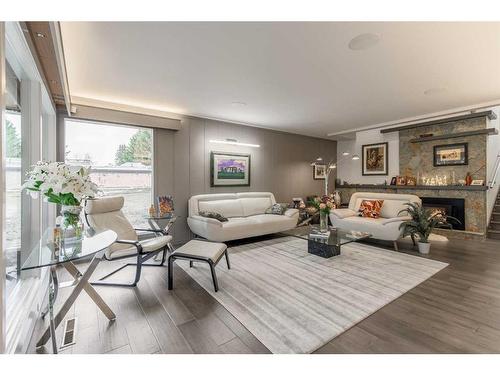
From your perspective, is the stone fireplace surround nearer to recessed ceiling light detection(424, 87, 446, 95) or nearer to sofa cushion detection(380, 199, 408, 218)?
sofa cushion detection(380, 199, 408, 218)

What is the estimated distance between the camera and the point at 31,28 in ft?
5.26

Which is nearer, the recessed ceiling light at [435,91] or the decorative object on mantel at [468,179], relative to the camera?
the recessed ceiling light at [435,91]

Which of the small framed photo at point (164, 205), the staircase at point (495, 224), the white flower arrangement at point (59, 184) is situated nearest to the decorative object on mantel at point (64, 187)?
the white flower arrangement at point (59, 184)

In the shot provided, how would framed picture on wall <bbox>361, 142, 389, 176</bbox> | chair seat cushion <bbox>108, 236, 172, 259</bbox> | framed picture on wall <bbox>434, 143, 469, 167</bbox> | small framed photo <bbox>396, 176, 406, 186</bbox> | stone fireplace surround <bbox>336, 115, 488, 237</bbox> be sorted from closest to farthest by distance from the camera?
chair seat cushion <bbox>108, 236, 172, 259</bbox>, stone fireplace surround <bbox>336, 115, 488, 237</bbox>, framed picture on wall <bbox>434, 143, 469, 167</bbox>, small framed photo <bbox>396, 176, 406, 186</bbox>, framed picture on wall <bbox>361, 142, 389, 176</bbox>

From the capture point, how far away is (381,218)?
4.48 metres

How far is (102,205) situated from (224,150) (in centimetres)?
272

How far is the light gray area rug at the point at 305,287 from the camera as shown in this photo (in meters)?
1.84

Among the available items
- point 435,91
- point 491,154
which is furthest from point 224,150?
point 491,154

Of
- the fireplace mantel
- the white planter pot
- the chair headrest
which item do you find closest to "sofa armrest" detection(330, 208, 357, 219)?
the white planter pot

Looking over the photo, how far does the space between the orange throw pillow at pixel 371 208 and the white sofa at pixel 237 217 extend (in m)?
1.33

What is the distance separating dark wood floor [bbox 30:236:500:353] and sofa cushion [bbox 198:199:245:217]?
76.5 inches

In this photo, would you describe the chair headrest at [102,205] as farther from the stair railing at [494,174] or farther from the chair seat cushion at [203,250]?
the stair railing at [494,174]

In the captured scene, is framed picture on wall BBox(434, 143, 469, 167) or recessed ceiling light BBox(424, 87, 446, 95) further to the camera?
framed picture on wall BBox(434, 143, 469, 167)

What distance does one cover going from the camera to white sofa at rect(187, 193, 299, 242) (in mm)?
3957
